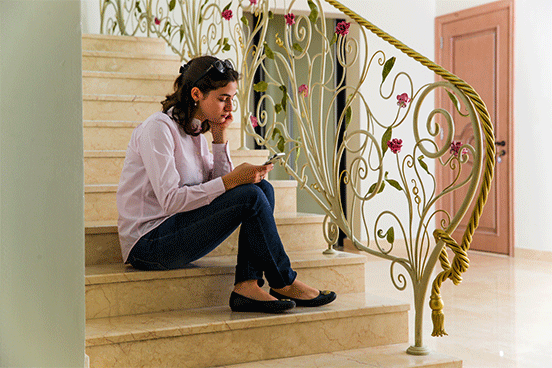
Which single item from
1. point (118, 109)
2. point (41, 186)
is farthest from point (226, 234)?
point (118, 109)

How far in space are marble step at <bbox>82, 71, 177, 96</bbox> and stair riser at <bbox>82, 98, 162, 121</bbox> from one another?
Result: 25cm

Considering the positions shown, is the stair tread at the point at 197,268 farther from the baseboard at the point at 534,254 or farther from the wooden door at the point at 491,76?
the wooden door at the point at 491,76

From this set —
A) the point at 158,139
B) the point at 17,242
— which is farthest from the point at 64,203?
the point at 158,139

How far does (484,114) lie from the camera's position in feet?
6.55

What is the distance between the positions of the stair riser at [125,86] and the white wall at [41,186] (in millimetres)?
2315

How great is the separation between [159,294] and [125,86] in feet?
5.84

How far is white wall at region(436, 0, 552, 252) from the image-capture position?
5.30m

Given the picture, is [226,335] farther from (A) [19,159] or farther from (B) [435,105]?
(B) [435,105]

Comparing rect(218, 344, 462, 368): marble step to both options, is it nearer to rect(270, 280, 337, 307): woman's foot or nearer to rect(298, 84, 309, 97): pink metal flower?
rect(270, 280, 337, 307): woman's foot

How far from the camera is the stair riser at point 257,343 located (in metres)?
1.96

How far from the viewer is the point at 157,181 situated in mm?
2178

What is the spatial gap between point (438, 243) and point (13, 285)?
1.37 m

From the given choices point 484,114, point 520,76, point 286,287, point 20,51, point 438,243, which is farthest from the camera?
point 520,76

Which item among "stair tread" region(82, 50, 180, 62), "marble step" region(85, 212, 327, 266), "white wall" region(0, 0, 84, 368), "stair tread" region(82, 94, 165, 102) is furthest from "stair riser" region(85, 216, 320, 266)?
"stair tread" region(82, 50, 180, 62)
